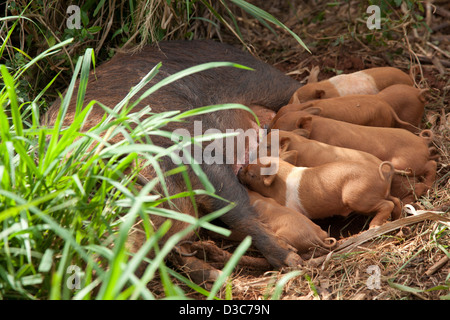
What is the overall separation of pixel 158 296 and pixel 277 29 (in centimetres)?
281

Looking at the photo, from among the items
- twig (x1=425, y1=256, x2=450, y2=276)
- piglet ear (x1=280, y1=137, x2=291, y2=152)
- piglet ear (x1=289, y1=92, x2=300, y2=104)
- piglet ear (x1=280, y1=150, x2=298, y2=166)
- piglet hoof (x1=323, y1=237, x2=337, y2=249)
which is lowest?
piglet hoof (x1=323, y1=237, x2=337, y2=249)

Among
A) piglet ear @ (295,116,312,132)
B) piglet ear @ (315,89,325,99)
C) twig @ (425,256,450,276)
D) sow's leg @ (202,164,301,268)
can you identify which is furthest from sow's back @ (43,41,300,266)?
twig @ (425,256,450,276)

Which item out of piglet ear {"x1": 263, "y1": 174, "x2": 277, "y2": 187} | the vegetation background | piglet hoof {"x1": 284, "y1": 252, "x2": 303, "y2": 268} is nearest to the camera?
the vegetation background

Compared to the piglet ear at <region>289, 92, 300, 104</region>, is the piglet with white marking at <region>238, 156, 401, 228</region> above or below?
below

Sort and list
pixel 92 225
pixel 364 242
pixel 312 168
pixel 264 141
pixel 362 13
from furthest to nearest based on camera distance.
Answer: pixel 362 13
pixel 264 141
pixel 312 168
pixel 364 242
pixel 92 225

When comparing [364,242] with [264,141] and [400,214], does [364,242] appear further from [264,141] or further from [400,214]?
[264,141]

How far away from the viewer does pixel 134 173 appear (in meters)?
2.00

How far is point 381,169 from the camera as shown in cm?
257

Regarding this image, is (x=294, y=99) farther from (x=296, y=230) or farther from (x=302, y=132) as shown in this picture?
(x=296, y=230)

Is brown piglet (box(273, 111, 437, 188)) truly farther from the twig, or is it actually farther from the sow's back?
the twig

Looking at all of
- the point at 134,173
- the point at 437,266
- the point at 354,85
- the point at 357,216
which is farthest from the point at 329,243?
the point at 354,85

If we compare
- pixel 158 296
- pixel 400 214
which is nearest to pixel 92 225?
pixel 158 296

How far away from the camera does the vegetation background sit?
1661mm

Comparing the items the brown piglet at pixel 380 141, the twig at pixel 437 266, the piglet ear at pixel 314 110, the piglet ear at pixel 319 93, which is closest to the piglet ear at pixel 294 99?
the piglet ear at pixel 319 93
